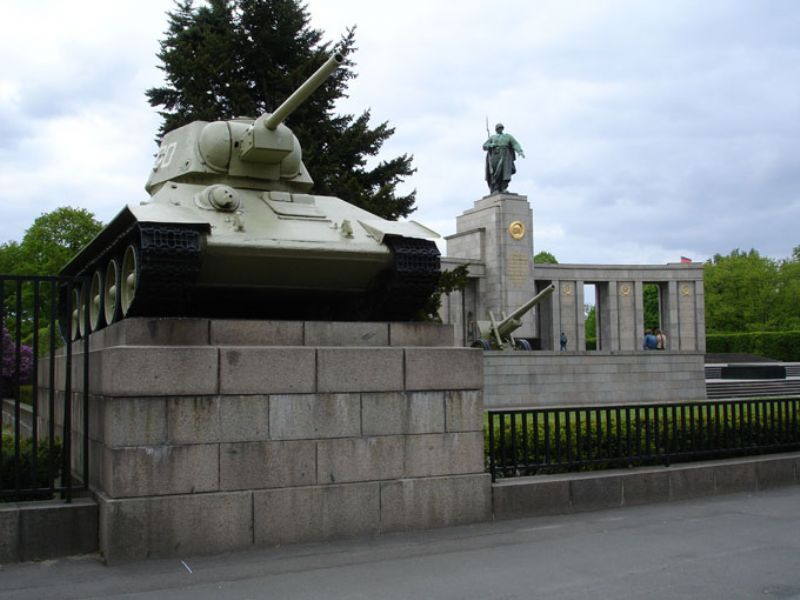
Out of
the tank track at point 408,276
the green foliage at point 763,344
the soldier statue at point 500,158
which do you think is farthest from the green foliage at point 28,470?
the green foliage at point 763,344

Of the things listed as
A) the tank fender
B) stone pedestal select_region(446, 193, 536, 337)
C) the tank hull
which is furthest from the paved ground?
stone pedestal select_region(446, 193, 536, 337)

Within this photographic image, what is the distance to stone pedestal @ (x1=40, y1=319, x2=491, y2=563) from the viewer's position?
6.85 metres

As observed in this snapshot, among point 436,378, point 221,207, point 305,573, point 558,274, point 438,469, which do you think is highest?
point 558,274

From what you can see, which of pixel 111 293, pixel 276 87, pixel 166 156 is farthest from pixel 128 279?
pixel 276 87

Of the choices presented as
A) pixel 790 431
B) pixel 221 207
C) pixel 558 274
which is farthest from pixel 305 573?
pixel 558 274

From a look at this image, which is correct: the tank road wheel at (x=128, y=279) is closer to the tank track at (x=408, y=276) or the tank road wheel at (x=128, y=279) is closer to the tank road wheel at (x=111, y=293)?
the tank road wheel at (x=111, y=293)

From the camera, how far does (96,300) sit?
10.2 metres

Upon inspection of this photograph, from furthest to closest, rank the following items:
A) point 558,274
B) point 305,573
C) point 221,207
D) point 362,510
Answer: point 558,274
point 221,207
point 362,510
point 305,573

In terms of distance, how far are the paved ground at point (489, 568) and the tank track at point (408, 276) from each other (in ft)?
7.59

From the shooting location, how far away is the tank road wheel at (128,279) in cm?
797

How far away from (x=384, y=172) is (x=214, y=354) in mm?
16361

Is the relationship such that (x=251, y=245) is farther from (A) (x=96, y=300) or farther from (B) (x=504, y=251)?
(B) (x=504, y=251)

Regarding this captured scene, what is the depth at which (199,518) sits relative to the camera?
22.8 feet

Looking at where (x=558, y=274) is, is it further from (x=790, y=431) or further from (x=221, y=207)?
(x=221, y=207)
